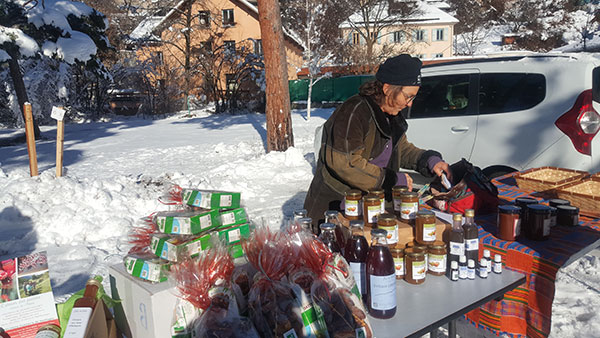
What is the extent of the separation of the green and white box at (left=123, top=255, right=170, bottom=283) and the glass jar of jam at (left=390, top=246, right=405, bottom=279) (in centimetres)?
111

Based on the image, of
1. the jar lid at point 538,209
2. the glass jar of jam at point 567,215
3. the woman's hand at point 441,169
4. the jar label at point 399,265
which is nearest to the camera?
the jar label at point 399,265

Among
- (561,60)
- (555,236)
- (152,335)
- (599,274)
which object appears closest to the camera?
(152,335)

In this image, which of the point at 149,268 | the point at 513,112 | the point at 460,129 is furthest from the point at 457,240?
the point at 460,129

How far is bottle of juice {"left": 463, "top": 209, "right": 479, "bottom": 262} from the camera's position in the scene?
2.39 metres

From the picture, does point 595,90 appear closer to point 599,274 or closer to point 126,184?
point 599,274

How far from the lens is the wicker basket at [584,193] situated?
307 centimetres

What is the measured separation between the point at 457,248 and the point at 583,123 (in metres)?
3.02

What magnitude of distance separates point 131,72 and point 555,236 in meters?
26.4

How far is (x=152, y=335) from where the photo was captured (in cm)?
184

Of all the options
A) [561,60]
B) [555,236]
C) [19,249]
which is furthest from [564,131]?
[19,249]

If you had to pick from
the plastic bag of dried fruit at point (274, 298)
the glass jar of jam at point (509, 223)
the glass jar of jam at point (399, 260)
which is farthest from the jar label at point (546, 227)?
the plastic bag of dried fruit at point (274, 298)

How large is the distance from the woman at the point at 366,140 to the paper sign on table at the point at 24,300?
1.68 m

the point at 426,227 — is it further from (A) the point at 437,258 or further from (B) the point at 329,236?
(B) the point at 329,236

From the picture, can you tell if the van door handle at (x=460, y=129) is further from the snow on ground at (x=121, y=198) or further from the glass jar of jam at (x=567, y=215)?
the glass jar of jam at (x=567, y=215)
